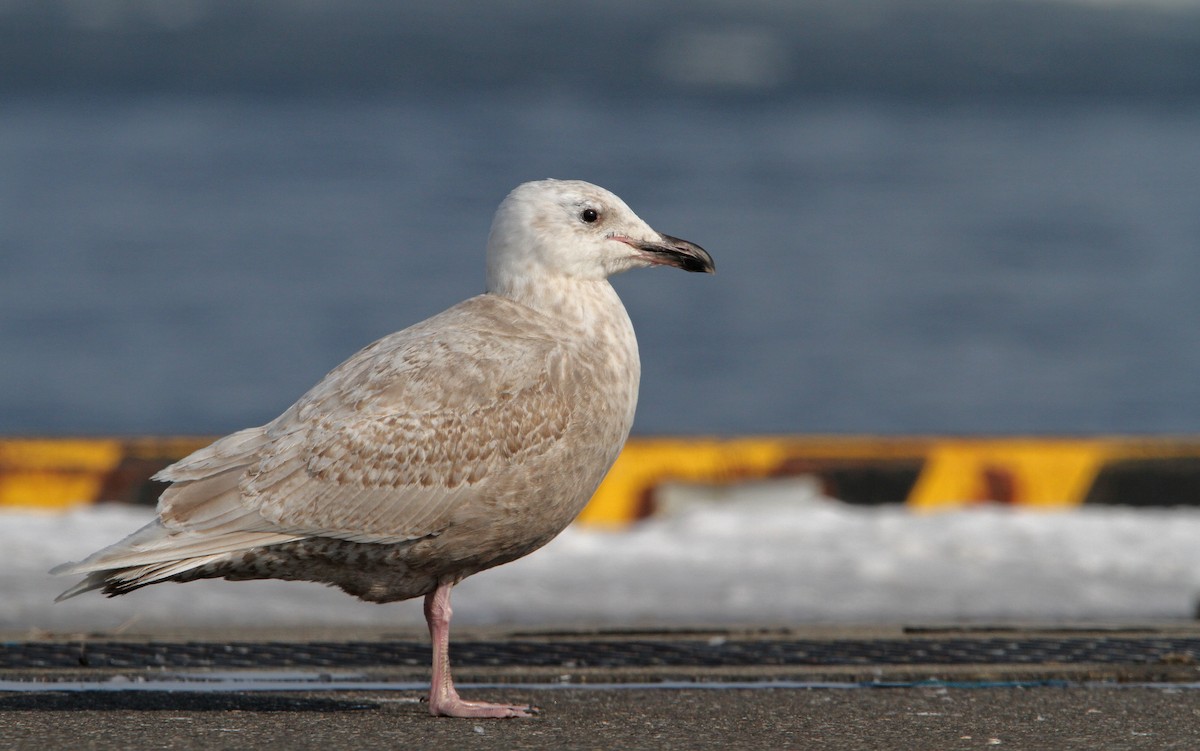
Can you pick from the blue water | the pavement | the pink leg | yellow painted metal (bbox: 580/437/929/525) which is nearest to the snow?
yellow painted metal (bbox: 580/437/929/525)

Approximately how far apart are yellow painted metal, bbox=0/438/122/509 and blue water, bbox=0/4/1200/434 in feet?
34.1

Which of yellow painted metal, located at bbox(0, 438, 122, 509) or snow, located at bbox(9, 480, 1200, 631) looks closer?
snow, located at bbox(9, 480, 1200, 631)

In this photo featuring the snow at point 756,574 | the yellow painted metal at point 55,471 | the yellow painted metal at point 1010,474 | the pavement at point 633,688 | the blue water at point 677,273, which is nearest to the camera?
the pavement at point 633,688

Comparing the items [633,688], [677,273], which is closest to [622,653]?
[633,688]

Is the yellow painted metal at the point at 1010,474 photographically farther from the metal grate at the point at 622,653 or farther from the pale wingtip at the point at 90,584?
the pale wingtip at the point at 90,584

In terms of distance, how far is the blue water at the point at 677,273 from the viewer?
21.4 metres

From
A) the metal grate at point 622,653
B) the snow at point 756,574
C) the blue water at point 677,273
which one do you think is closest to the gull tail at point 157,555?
the metal grate at point 622,653

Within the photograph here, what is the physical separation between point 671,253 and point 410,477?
41.8 inches

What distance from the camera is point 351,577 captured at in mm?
4777

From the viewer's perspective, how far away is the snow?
20.8 feet

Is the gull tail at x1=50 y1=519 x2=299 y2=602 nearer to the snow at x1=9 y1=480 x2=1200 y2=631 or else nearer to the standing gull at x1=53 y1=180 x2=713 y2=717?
the standing gull at x1=53 y1=180 x2=713 y2=717

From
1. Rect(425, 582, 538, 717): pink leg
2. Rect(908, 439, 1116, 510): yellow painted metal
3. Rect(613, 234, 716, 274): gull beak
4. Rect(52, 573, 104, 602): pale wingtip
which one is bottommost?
Rect(425, 582, 538, 717): pink leg

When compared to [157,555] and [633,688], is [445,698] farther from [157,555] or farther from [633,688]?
[157,555]

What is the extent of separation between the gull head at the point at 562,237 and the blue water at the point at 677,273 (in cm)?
1286
